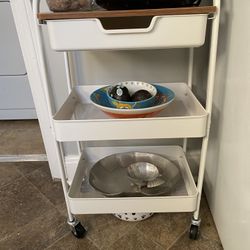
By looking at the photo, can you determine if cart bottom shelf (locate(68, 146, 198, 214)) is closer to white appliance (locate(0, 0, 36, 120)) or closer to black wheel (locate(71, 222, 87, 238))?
black wheel (locate(71, 222, 87, 238))

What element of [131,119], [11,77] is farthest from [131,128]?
[11,77]

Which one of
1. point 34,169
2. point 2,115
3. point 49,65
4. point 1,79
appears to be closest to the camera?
point 49,65

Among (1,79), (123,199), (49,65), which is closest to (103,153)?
(123,199)

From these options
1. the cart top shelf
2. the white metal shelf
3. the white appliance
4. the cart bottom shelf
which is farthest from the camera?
the white appliance

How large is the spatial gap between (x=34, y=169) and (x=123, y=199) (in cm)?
66

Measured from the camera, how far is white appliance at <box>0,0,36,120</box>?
145 centimetres

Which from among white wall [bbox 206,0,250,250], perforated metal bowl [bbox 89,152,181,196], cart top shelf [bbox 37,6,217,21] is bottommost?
perforated metal bowl [bbox 89,152,181,196]

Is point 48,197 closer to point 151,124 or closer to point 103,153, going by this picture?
point 103,153

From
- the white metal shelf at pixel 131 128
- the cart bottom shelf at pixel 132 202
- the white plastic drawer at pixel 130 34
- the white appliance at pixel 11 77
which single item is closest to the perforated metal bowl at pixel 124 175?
the cart bottom shelf at pixel 132 202

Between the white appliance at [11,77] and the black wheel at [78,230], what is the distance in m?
1.02

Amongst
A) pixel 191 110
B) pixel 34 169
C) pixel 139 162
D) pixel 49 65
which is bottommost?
pixel 34 169

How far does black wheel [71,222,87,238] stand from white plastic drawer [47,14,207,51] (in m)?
0.60

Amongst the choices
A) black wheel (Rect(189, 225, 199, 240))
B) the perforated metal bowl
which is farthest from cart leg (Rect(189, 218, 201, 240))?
the perforated metal bowl

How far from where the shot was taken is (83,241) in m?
0.90
